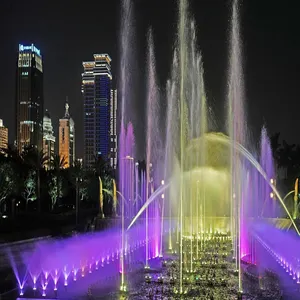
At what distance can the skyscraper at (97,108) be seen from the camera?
177 meters

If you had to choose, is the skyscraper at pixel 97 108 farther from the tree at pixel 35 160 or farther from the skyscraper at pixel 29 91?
the tree at pixel 35 160

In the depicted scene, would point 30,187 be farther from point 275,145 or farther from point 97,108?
point 97,108

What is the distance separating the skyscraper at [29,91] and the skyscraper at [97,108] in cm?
1955

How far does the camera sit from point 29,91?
194m

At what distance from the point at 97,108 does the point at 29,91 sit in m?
29.9

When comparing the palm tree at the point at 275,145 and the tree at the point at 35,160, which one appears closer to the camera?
the tree at the point at 35,160

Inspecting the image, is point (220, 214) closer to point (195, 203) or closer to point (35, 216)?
point (195, 203)

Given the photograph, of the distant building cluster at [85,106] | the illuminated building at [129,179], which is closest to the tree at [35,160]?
the illuminated building at [129,179]

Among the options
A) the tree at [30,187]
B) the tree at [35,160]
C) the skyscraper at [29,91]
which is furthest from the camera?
the skyscraper at [29,91]

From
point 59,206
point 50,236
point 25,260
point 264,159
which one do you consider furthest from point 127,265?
point 264,159

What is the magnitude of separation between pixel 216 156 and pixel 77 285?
23704mm

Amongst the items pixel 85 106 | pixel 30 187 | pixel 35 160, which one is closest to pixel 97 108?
pixel 85 106

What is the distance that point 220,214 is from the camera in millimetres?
37594

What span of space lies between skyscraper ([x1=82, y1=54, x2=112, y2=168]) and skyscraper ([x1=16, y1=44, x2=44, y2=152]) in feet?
64.1
